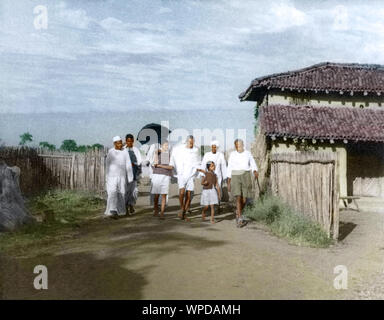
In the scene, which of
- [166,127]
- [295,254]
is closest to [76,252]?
[295,254]

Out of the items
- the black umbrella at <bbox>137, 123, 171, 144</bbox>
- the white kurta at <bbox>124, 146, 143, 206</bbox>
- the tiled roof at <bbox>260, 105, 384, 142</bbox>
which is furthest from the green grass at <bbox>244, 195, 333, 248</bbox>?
the black umbrella at <bbox>137, 123, 171, 144</bbox>

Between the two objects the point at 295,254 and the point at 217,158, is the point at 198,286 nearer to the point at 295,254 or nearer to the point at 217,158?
the point at 295,254

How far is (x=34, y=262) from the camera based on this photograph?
5.93 m

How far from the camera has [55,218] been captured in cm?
959

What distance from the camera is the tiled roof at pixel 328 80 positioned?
648 inches

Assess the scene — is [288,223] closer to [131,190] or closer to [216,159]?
[216,159]

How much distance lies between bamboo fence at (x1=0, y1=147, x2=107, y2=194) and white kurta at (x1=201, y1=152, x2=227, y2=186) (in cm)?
469

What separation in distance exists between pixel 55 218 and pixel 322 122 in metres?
10.5

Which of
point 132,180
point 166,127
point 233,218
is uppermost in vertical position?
point 166,127

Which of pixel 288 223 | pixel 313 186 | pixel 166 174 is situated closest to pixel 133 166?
pixel 166 174

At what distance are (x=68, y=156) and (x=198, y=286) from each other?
35.8 ft

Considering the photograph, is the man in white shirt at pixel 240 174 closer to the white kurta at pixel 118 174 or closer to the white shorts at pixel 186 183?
the white shorts at pixel 186 183

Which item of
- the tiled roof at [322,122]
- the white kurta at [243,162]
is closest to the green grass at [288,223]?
the white kurta at [243,162]

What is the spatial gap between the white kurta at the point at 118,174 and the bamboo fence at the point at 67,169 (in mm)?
4476
